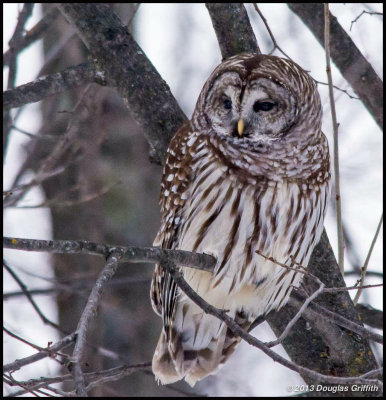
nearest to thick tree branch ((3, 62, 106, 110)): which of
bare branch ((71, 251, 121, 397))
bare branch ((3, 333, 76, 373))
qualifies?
bare branch ((71, 251, 121, 397))

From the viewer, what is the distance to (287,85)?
3.45 m

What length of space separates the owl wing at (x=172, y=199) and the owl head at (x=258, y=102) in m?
0.16

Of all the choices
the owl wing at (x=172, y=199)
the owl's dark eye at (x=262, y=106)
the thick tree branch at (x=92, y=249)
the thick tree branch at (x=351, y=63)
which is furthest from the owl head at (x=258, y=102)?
the thick tree branch at (x=92, y=249)

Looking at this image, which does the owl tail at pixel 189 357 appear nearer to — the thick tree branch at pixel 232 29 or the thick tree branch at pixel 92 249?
the thick tree branch at pixel 92 249

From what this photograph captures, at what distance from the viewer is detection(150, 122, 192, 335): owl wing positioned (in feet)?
11.7

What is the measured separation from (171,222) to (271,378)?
14.5ft

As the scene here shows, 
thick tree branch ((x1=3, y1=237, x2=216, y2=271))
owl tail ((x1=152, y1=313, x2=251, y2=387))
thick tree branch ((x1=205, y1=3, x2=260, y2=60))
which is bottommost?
owl tail ((x1=152, y1=313, x2=251, y2=387))

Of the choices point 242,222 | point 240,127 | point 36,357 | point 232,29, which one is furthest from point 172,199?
point 36,357

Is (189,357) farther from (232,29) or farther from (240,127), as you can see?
(232,29)

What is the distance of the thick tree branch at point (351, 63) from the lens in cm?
432

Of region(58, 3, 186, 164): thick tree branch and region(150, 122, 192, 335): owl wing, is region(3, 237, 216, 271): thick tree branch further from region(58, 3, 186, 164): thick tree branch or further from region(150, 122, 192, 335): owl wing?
region(58, 3, 186, 164): thick tree branch

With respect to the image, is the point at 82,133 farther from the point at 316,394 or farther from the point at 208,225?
the point at 316,394

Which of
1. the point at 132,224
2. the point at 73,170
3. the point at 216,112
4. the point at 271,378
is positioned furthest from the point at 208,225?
the point at 271,378

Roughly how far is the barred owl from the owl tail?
0.74ft
